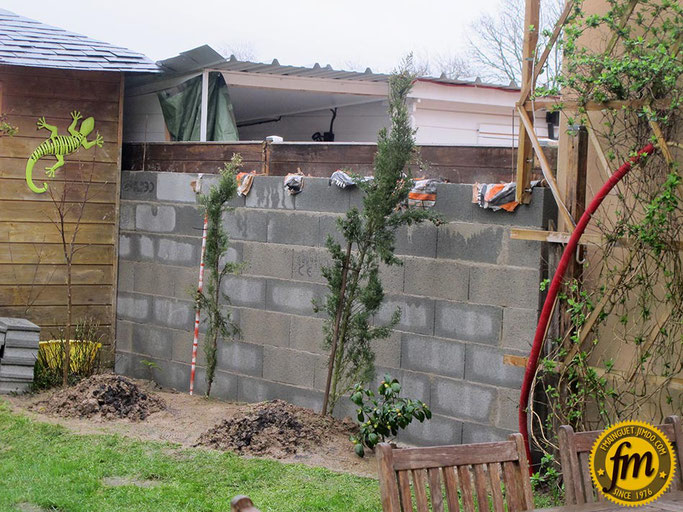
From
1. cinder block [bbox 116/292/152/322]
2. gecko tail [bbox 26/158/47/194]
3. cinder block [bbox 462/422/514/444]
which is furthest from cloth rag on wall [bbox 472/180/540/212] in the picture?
gecko tail [bbox 26/158/47/194]

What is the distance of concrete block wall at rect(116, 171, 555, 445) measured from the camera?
639 centimetres

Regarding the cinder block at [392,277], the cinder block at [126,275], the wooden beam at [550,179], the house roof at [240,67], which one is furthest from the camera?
the house roof at [240,67]

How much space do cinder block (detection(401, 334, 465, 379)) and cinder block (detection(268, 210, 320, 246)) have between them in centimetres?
127

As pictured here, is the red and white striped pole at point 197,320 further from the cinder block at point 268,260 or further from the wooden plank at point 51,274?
the wooden plank at point 51,274

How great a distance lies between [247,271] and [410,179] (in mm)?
2189

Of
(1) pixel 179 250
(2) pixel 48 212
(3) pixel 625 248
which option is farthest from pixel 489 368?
(2) pixel 48 212

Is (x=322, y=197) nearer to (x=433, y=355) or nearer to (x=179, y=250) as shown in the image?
(x=433, y=355)

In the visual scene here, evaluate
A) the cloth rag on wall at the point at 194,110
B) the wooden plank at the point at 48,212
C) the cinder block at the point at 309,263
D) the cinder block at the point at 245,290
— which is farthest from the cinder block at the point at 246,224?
the cloth rag on wall at the point at 194,110

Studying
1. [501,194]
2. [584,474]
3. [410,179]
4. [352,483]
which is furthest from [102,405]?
[584,474]

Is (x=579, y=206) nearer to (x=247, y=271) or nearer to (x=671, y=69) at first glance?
(x=671, y=69)

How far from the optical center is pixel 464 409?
6.62 m

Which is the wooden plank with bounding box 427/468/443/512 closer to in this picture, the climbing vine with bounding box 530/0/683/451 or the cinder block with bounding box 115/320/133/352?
the climbing vine with bounding box 530/0/683/451

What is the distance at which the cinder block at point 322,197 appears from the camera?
749 centimetres

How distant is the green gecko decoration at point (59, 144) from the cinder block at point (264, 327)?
8.65 feet
